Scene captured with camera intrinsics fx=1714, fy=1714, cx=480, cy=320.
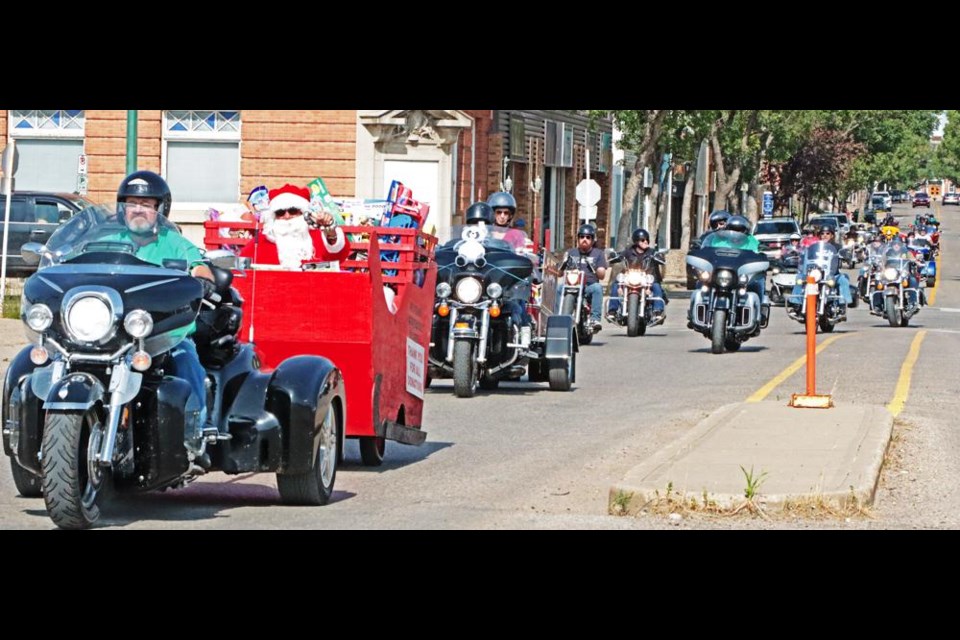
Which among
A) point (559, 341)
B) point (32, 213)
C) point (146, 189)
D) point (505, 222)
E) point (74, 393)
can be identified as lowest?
point (74, 393)

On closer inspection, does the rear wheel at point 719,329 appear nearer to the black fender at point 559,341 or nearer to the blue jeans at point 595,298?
the blue jeans at point 595,298

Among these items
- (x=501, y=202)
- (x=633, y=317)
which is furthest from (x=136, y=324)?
(x=633, y=317)

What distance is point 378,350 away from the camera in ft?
35.5

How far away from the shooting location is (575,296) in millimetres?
23109

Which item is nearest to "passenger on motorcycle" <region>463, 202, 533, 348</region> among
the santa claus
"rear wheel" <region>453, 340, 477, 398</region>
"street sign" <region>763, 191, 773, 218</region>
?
"rear wheel" <region>453, 340, 477, 398</region>

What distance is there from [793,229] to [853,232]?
84.0ft

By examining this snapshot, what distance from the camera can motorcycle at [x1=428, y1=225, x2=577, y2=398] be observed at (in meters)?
16.1

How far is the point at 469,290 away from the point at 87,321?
8.39 meters

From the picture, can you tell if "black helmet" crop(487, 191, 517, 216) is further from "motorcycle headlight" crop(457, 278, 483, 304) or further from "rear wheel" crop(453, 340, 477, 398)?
"rear wheel" crop(453, 340, 477, 398)

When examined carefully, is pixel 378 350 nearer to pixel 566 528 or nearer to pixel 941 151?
pixel 566 528

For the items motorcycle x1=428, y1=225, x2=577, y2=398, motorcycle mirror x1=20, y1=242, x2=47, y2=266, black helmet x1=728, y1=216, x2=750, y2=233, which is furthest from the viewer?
black helmet x1=728, y1=216, x2=750, y2=233

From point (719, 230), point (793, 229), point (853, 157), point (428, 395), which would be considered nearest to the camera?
point (428, 395)

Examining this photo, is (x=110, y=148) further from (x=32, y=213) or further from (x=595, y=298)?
(x=595, y=298)
